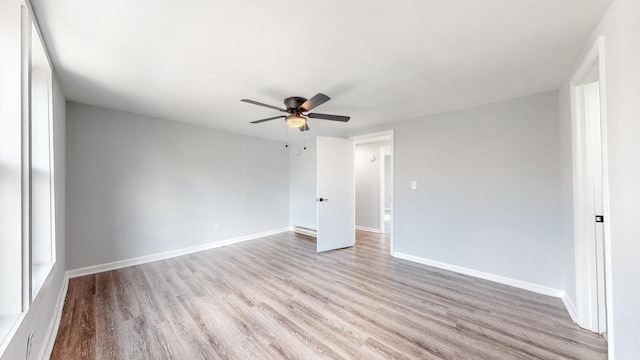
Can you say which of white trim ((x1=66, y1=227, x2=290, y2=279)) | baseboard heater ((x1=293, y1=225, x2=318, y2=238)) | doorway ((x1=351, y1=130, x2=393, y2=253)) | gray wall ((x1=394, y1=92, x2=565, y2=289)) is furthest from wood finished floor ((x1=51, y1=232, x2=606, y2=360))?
doorway ((x1=351, y1=130, x2=393, y2=253))

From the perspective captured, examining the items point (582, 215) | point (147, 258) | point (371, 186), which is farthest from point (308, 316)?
point (371, 186)

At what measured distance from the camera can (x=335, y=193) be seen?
167 inches

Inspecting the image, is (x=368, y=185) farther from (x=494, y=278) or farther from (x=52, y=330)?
(x=52, y=330)

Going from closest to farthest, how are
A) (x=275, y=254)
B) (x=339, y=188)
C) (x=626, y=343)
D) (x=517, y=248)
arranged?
(x=626, y=343)
(x=517, y=248)
(x=275, y=254)
(x=339, y=188)

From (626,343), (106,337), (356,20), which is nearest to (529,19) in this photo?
(356,20)

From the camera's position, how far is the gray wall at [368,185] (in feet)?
18.2

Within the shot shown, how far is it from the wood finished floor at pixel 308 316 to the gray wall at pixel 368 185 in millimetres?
2275

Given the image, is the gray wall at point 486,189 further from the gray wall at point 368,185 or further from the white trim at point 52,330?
the white trim at point 52,330

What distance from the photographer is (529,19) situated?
141cm

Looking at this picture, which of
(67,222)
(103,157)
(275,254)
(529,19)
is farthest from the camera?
(275,254)

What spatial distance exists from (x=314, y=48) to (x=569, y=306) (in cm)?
341

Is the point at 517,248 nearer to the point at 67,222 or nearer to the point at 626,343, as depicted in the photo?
the point at 626,343

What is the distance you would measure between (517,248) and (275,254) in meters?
3.41

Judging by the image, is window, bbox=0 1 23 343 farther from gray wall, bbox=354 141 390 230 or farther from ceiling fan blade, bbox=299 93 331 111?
gray wall, bbox=354 141 390 230
